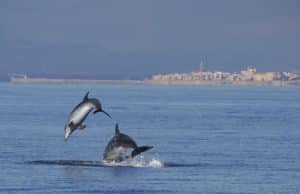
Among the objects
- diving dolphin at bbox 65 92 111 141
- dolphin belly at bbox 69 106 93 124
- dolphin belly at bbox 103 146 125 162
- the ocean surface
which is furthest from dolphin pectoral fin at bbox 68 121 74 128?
dolphin belly at bbox 103 146 125 162

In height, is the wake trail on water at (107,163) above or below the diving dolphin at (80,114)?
below

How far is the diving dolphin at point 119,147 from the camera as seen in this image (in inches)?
2149

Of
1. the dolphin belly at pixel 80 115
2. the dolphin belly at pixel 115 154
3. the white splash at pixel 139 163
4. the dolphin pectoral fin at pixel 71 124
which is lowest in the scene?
the white splash at pixel 139 163

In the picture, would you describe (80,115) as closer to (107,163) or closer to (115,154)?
(115,154)

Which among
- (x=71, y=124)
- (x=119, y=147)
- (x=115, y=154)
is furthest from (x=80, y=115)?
(x=115, y=154)

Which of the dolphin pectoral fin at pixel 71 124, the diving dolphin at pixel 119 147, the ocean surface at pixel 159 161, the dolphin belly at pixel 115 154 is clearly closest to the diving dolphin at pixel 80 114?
the dolphin pectoral fin at pixel 71 124

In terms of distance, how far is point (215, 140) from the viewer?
278 ft

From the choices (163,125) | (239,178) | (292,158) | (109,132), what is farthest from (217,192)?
(163,125)

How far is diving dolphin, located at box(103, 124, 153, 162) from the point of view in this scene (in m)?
54.6

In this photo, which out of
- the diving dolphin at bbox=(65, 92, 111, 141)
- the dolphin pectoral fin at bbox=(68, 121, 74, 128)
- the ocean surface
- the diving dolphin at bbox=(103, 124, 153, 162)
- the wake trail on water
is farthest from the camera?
the wake trail on water

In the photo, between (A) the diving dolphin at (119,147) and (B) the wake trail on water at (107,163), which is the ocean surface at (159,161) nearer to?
(B) the wake trail on water at (107,163)

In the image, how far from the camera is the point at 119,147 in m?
56.8

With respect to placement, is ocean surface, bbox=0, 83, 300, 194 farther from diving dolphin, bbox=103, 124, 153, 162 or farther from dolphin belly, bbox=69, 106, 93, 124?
dolphin belly, bbox=69, 106, 93, 124

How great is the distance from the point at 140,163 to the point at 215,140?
23.8 m
